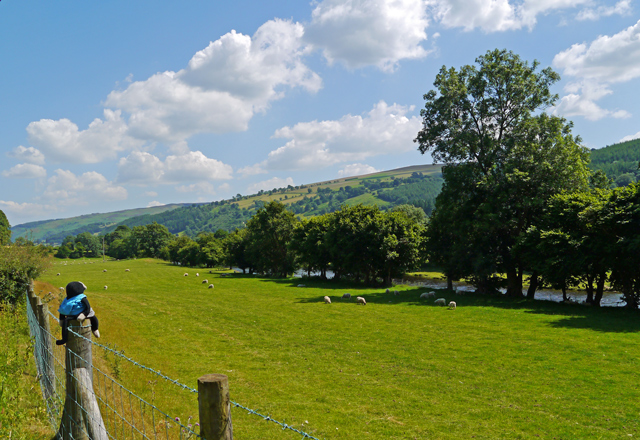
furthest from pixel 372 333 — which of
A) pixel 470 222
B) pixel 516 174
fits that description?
pixel 516 174

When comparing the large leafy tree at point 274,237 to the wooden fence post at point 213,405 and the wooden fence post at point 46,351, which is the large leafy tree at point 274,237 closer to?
the wooden fence post at point 46,351

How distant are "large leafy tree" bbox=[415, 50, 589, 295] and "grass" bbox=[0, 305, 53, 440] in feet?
116

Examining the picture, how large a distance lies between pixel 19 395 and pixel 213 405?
8607mm

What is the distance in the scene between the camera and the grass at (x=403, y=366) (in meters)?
11.6

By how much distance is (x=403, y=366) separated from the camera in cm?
1723

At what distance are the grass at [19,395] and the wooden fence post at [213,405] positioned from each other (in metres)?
5.73

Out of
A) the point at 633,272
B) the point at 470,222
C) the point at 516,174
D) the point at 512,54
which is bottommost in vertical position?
the point at 633,272

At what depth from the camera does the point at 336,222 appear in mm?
58406

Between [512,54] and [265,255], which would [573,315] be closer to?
[512,54]

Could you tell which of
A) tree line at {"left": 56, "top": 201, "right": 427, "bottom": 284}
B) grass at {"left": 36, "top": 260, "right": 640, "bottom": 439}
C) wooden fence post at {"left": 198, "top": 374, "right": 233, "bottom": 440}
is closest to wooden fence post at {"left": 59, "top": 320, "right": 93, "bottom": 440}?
wooden fence post at {"left": 198, "top": 374, "right": 233, "bottom": 440}

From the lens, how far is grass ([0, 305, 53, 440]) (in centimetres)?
748

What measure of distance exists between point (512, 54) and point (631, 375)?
35.4m

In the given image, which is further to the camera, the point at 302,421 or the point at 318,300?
the point at 318,300

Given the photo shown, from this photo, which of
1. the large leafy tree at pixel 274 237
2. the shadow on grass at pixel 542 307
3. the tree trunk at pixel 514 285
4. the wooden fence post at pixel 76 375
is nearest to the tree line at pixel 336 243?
the large leafy tree at pixel 274 237
